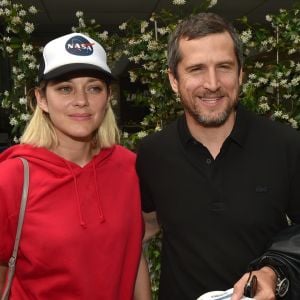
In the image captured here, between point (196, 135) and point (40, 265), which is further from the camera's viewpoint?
point (196, 135)

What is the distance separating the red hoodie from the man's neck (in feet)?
1.20

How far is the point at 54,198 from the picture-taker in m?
1.65

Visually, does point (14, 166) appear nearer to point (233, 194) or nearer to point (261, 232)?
point (233, 194)

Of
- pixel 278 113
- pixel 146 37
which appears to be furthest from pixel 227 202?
pixel 146 37

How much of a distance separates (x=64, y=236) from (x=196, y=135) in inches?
25.1

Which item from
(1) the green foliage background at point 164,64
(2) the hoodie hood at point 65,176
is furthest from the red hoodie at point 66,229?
(1) the green foliage background at point 164,64

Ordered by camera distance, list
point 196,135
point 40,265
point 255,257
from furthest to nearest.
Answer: point 196,135 → point 255,257 → point 40,265

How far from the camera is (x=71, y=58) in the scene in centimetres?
175

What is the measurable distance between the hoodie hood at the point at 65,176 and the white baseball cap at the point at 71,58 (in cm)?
28

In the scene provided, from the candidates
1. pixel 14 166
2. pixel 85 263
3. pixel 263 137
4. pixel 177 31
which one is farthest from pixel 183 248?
pixel 177 31

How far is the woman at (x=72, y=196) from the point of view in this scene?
1.60 meters

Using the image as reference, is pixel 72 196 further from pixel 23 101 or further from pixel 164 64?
pixel 23 101

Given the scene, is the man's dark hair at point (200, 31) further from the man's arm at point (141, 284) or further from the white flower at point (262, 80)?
the white flower at point (262, 80)

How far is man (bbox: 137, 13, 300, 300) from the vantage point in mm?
1713
